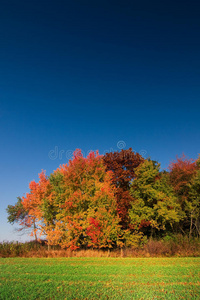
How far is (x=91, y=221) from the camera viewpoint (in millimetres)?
29844

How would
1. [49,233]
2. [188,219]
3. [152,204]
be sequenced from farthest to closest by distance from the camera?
[188,219]
[152,204]
[49,233]

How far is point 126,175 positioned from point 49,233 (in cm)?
1281

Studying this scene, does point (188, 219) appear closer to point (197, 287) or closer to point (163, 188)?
point (163, 188)

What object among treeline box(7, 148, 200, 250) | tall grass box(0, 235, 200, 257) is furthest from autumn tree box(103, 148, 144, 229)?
tall grass box(0, 235, 200, 257)

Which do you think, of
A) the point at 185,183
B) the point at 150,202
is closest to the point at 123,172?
the point at 150,202

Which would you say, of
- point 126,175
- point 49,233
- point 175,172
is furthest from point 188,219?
point 49,233

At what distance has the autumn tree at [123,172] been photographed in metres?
32.9

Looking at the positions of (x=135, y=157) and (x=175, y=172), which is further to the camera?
(x=175, y=172)

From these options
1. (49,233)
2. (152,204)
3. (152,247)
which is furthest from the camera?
(152,204)

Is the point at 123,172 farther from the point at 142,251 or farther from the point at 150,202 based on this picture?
the point at 142,251

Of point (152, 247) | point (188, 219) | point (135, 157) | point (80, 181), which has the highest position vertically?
point (135, 157)

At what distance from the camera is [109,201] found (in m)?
30.9

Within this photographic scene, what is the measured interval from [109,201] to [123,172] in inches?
223

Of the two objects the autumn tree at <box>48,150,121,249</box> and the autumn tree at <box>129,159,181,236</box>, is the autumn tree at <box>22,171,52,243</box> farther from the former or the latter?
the autumn tree at <box>129,159,181,236</box>
